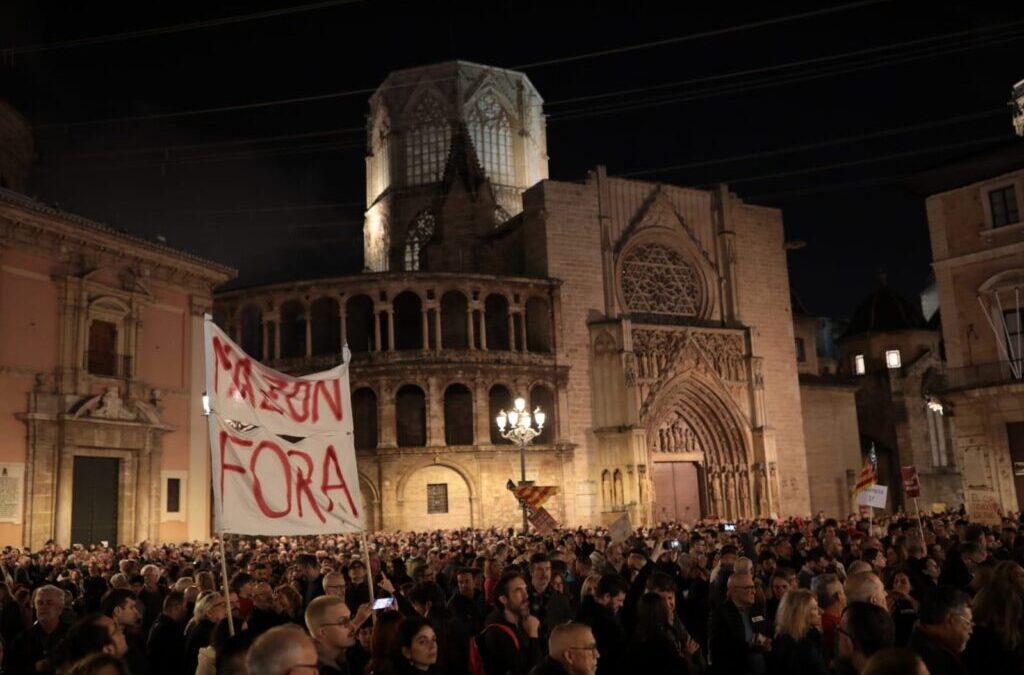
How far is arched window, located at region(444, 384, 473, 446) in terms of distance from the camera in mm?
36031

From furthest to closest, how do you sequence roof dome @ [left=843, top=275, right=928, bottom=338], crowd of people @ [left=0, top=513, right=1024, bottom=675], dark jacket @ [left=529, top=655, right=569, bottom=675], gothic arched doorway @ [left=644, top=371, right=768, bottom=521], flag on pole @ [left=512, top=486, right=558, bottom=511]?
roof dome @ [left=843, top=275, right=928, bottom=338] < gothic arched doorway @ [left=644, top=371, right=768, bottom=521] < flag on pole @ [left=512, top=486, right=558, bottom=511] < crowd of people @ [left=0, top=513, right=1024, bottom=675] < dark jacket @ [left=529, top=655, right=569, bottom=675]

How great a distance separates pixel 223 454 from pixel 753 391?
35393mm

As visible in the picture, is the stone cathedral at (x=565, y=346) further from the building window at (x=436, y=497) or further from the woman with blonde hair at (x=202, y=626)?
the woman with blonde hair at (x=202, y=626)

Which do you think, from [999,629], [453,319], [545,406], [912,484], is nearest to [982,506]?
[912,484]

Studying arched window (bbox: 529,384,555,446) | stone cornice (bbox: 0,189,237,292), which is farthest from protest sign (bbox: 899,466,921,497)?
stone cornice (bbox: 0,189,237,292)

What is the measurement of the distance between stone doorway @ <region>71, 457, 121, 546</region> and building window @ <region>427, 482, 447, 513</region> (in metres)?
11.6

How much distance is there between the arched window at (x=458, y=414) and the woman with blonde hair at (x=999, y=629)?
100 feet

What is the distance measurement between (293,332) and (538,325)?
10029mm

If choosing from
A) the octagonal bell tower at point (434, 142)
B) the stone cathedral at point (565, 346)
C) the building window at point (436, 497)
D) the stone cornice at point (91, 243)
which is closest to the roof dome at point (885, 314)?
the stone cathedral at point (565, 346)

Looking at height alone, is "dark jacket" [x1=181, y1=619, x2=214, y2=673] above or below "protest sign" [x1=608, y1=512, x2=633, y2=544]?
below

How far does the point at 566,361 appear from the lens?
120ft

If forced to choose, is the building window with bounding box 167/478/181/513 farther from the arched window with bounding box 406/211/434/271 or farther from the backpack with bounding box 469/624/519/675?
the backpack with bounding box 469/624/519/675

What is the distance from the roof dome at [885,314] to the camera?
50500mm

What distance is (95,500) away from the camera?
25.1 m
